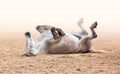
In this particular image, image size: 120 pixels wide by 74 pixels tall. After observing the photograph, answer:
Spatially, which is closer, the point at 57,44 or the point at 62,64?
the point at 62,64

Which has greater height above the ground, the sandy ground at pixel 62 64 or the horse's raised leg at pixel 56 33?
the horse's raised leg at pixel 56 33

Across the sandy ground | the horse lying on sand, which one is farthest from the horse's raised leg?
the sandy ground

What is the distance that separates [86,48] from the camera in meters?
11.8

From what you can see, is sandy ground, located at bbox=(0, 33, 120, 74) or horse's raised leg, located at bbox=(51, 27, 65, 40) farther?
horse's raised leg, located at bbox=(51, 27, 65, 40)

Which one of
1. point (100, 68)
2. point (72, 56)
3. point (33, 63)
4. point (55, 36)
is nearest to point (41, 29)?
point (55, 36)

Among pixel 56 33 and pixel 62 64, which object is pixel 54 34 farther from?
pixel 62 64

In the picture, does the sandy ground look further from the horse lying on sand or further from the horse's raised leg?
the horse's raised leg

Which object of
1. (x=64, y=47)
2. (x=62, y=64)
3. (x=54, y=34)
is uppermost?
(x=54, y=34)

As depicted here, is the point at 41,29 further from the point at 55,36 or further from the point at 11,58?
the point at 11,58

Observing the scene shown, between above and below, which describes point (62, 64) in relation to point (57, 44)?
below

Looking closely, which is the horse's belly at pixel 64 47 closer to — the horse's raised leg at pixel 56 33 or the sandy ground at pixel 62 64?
the horse's raised leg at pixel 56 33

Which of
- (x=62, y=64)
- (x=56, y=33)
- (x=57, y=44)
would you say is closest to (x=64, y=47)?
(x=57, y=44)

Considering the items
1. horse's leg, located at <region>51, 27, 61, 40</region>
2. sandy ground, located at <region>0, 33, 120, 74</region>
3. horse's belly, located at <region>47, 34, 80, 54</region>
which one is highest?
horse's leg, located at <region>51, 27, 61, 40</region>

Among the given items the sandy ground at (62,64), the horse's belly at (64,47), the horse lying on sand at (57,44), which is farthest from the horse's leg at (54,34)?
the sandy ground at (62,64)
